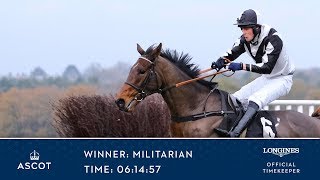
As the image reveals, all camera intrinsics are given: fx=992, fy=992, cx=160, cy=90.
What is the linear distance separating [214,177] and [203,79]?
5.39ft

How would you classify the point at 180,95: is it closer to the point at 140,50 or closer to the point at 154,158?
the point at 140,50

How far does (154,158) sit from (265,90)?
187 cm

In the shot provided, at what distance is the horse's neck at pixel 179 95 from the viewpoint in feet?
27.6

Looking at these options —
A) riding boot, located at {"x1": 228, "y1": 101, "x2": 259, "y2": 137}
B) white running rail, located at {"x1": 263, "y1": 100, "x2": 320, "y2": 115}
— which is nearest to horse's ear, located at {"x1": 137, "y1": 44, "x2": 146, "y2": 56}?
riding boot, located at {"x1": 228, "y1": 101, "x2": 259, "y2": 137}

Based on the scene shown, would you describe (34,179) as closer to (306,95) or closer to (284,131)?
(284,131)

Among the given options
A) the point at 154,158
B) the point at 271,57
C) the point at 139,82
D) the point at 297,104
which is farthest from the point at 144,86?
the point at 297,104

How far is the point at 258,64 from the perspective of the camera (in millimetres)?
8445

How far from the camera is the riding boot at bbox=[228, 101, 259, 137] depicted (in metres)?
8.26

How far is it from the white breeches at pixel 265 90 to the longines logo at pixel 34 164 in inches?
84.3

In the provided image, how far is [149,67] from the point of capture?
326 inches

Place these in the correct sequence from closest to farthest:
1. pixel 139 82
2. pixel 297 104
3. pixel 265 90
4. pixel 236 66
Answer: pixel 139 82 → pixel 236 66 → pixel 265 90 → pixel 297 104

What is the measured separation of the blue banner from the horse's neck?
1358 millimetres

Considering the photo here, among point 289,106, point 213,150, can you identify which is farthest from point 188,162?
point 289,106

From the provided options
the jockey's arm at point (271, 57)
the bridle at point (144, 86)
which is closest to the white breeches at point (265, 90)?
the jockey's arm at point (271, 57)
